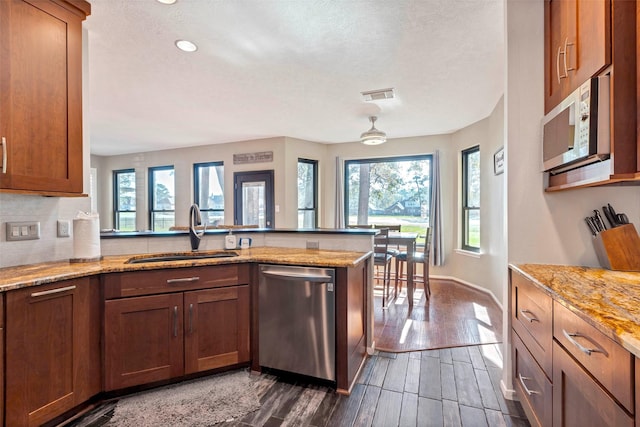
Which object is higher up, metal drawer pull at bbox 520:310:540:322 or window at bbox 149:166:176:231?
window at bbox 149:166:176:231

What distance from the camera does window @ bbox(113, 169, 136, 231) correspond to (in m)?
6.77

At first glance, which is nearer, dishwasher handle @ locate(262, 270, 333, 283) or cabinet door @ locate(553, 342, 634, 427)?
cabinet door @ locate(553, 342, 634, 427)

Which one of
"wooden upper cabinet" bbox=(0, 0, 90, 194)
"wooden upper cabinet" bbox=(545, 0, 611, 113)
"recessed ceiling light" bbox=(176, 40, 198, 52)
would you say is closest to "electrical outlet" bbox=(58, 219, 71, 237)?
"wooden upper cabinet" bbox=(0, 0, 90, 194)

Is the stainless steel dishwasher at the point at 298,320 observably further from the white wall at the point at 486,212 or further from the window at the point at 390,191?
the window at the point at 390,191

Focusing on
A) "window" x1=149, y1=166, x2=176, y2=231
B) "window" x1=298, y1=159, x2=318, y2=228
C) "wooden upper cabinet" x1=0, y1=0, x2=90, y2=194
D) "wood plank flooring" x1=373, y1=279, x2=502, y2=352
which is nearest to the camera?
"wooden upper cabinet" x1=0, y1=0, x2=90, y2=194

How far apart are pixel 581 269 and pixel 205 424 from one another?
2283 mm

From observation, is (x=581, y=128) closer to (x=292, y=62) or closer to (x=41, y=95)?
(x=292, y=62)

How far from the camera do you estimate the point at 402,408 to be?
184 cm

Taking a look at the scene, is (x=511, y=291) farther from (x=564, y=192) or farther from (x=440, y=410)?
(x=440, y=410)

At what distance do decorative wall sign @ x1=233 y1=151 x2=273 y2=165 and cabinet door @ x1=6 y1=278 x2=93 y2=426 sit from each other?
3984 millimetres

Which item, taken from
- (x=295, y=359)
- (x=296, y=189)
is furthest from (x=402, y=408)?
(x=296, y=189)

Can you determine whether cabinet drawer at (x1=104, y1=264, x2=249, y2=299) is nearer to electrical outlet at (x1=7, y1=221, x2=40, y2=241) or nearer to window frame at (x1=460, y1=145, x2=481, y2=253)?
electrical outlet at (x1=7, y1=221, x2=40, y2=241)

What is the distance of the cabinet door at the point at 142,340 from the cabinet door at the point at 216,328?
2.7 inches

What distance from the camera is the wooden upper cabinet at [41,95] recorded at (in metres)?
1.60
